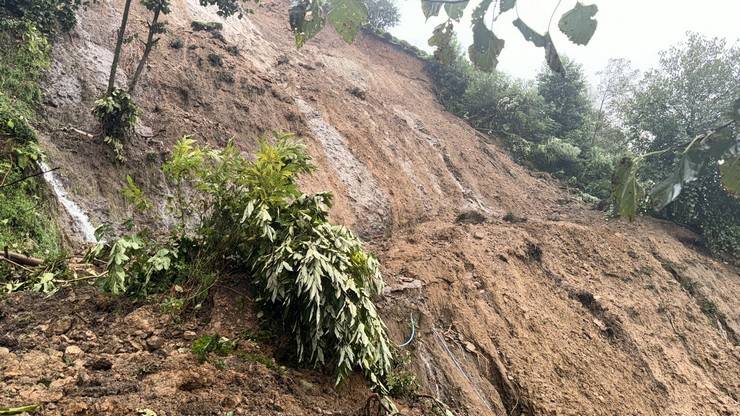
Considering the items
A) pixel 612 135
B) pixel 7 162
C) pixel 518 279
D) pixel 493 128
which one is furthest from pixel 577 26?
pixel 612 135

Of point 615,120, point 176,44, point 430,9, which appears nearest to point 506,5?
point 430,9

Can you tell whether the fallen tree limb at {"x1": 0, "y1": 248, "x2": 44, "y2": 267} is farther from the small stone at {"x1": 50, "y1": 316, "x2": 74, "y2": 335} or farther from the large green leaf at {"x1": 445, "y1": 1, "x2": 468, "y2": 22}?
the large green leaf at {"x1": 445, "y1": 1, "x2": 468, "y2": 22}

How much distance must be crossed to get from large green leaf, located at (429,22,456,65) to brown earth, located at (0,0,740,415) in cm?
232

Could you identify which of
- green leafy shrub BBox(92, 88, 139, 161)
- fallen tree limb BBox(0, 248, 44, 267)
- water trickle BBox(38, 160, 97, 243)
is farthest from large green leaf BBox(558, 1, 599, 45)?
green leafy shrub BBox(92, 88, 139, 161)

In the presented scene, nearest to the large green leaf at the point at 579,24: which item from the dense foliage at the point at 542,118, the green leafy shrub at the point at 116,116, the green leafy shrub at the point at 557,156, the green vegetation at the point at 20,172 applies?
the green vegetation at the point at 20,172

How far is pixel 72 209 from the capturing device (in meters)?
6.27


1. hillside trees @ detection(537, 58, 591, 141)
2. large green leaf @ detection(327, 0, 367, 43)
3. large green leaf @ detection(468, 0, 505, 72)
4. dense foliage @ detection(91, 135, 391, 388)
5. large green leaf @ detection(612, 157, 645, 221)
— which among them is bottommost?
dense foliage @ detection(91, 135, 391, 388)

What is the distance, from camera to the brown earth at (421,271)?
315 cm

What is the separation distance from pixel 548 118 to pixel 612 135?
4131mm

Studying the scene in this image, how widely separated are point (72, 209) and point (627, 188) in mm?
6922

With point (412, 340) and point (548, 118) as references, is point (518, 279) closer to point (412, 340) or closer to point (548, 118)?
point (412, 340)

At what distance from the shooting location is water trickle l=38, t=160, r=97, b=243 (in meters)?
6.06

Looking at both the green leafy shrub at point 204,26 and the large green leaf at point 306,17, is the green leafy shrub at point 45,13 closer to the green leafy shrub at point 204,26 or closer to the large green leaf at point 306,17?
the green leafy shrub at point 204,26

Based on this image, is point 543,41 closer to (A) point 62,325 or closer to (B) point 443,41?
(B) point 443,41
